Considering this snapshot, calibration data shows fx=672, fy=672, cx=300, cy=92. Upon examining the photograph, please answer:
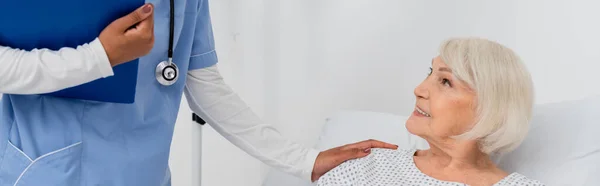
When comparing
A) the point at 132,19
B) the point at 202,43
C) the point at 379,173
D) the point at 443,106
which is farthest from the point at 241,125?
the point at 132,19

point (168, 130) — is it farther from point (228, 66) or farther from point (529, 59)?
point (529, 59)

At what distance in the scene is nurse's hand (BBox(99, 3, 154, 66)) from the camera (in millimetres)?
1034

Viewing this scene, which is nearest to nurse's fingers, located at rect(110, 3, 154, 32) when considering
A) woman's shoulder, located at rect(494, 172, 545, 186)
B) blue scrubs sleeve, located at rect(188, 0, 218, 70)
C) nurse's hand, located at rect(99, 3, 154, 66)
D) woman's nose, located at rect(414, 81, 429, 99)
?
nurse's hand, located at rect(99, 3, 154, 66)

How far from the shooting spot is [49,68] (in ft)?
3.38

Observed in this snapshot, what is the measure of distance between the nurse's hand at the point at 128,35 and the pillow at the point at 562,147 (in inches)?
37.0

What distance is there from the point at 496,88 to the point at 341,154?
39 centimetres

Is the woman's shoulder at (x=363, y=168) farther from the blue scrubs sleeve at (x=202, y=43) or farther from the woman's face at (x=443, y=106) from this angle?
the blue scrubs sleeve at (x=202, y=43)

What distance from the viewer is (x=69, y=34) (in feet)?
3.55

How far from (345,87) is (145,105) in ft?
2.97

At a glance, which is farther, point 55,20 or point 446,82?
point 446,82

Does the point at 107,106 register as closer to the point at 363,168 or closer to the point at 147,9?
the point at 147,9

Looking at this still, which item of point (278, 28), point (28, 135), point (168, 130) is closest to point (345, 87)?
point (278, 28)

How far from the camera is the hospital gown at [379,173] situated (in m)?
1.50

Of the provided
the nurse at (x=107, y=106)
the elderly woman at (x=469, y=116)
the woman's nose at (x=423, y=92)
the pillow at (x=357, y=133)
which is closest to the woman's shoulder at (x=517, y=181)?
the elderly woman at (x=469, y=116)
